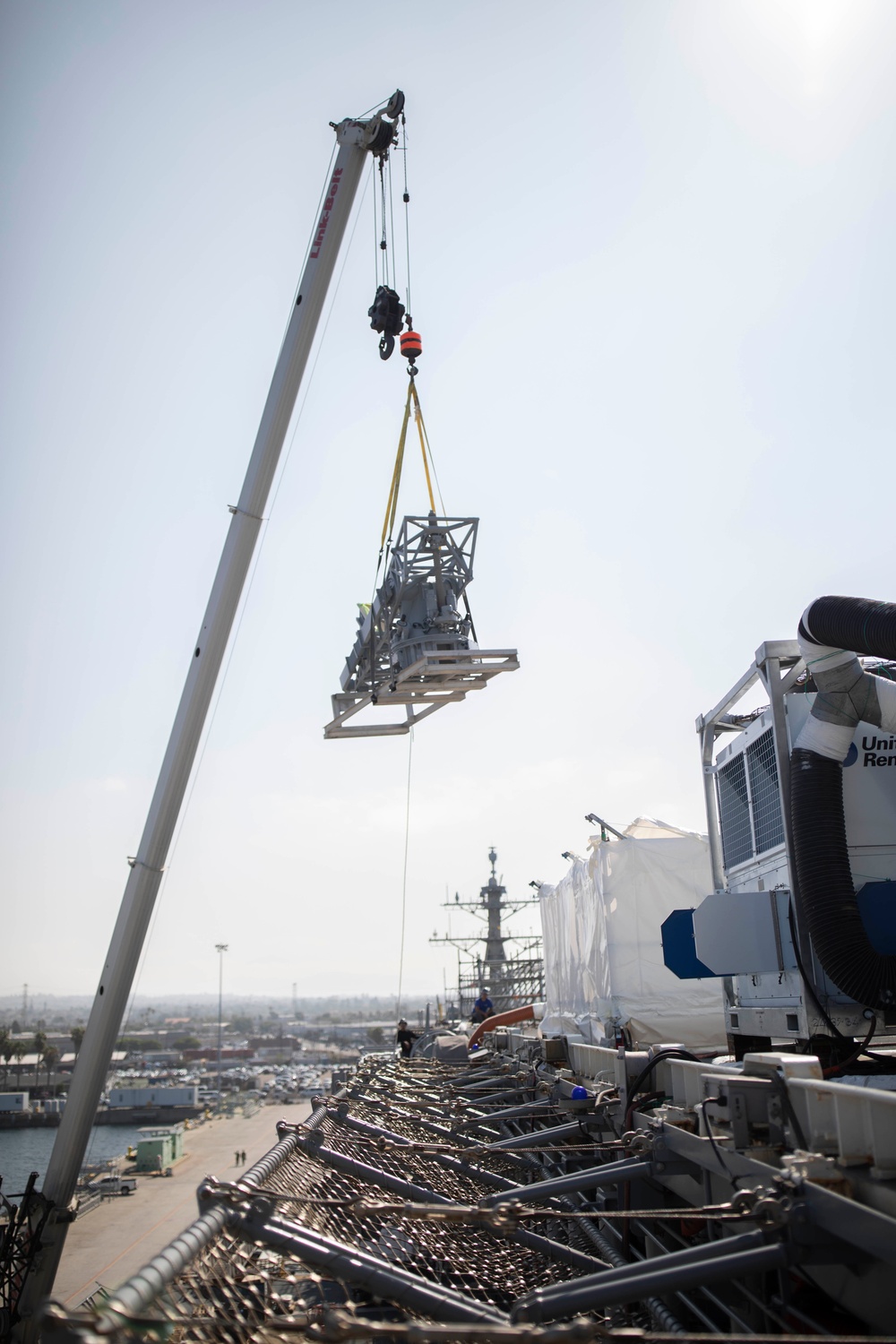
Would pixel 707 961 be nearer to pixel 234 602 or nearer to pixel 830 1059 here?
pixel 830 1059

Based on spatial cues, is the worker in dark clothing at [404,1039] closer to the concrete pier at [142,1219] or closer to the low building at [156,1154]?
the concrete pier at [142,1219]

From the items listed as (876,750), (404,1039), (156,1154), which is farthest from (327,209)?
(156,1154)

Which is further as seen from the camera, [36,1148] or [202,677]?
[36,1148]

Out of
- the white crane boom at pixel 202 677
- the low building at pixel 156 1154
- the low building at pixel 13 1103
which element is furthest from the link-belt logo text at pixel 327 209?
the low building at pixel 13 1103

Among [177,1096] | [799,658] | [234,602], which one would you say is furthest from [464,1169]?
[177,1096]

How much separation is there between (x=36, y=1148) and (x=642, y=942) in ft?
241

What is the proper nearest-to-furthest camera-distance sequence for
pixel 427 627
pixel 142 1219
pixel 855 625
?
pixel 855 625 < pixel 427 627 < pixel 142 1219

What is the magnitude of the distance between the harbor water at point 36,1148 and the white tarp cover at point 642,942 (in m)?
46.6

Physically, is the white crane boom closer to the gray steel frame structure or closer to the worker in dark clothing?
the gray steel frame structure

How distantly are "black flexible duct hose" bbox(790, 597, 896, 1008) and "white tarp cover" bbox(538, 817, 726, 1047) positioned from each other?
636 cm

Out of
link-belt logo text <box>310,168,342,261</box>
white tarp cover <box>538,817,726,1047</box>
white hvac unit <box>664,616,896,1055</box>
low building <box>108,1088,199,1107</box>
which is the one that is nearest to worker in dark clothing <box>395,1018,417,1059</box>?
white tarp cover <box>538,817,726,1047</box>

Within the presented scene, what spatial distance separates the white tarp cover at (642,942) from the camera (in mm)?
13820

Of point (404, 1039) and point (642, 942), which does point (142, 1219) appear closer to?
point (404, 1039)

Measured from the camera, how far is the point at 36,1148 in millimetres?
71312
